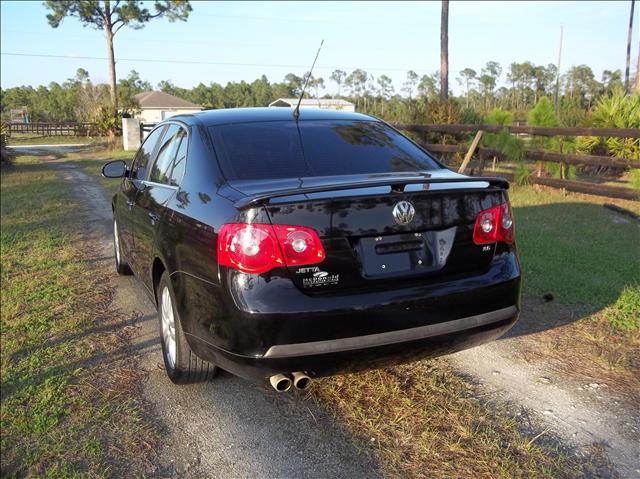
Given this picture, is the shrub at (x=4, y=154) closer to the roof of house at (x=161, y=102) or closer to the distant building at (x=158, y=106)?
the distant building at (x=158, y=106)

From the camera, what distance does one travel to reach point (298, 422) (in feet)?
10.4

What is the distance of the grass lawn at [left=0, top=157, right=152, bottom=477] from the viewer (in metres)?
2.98

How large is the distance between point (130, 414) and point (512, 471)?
207cm

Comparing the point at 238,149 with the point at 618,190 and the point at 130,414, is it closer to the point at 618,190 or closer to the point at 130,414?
the point at 130,414

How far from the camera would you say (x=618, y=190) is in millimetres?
10008

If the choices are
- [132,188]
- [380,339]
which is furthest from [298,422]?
[132,188]

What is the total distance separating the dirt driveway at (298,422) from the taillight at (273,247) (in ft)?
3.19

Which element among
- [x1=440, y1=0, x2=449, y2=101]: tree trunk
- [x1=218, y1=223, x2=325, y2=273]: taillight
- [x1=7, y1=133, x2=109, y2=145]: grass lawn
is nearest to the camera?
[x1=218, y1=223, x2=325, y2=273]: taillight

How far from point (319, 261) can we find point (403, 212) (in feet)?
1.60

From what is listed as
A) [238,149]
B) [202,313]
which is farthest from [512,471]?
[238,149]

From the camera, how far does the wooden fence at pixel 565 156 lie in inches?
390

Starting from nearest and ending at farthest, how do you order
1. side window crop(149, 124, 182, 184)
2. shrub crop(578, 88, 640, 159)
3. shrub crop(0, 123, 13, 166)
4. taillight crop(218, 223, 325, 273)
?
taillight crop(218, 223, 325, 273) < side window crop(149, 124, 182, 184) < shrub crop(578, 88, 640, 159) < shrub crop(0, 123, 13, 166)

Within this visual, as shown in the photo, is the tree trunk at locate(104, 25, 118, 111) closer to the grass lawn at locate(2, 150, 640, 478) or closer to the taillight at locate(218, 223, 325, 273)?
the grass lawn at locate(2, 150, 640, 478)

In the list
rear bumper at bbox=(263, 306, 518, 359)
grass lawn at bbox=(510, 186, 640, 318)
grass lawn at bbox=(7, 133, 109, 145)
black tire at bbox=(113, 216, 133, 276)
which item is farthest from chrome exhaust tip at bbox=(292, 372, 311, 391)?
grass lawn at bbox=(7, 133, 109, 145)
